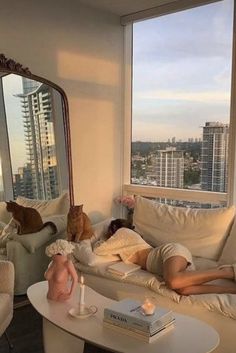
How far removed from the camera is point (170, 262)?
8.87 ft

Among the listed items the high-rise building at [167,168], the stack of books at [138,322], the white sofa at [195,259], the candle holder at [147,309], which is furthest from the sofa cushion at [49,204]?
the candle holder at [147,309]

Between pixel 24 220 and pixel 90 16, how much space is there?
211 cm

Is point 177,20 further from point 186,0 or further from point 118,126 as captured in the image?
point 118,126

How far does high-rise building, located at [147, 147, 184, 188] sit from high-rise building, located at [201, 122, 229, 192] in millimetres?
269

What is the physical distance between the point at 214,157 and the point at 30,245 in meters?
1.90

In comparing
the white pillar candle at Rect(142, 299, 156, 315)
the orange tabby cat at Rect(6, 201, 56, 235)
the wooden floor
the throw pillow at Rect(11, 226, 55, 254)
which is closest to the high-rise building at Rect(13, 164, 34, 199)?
the orange tabby cat at Rect(6, 201, 56, 235)

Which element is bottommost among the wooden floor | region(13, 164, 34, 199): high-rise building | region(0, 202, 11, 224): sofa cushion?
the wooden floor

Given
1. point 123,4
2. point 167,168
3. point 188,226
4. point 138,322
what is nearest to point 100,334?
point 138,322

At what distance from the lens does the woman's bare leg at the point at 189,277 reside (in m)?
2.52

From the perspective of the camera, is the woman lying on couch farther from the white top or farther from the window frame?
the window frame

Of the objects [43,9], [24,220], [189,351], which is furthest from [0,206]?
[189,351]

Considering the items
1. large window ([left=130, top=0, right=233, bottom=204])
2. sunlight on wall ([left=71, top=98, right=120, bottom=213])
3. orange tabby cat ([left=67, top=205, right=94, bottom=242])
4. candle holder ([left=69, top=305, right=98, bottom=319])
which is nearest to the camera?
candle holder ([left=69, top=305, right=98, bottom=319])

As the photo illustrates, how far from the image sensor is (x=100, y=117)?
13.8 feet

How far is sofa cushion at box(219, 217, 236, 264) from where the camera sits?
2.88 m
